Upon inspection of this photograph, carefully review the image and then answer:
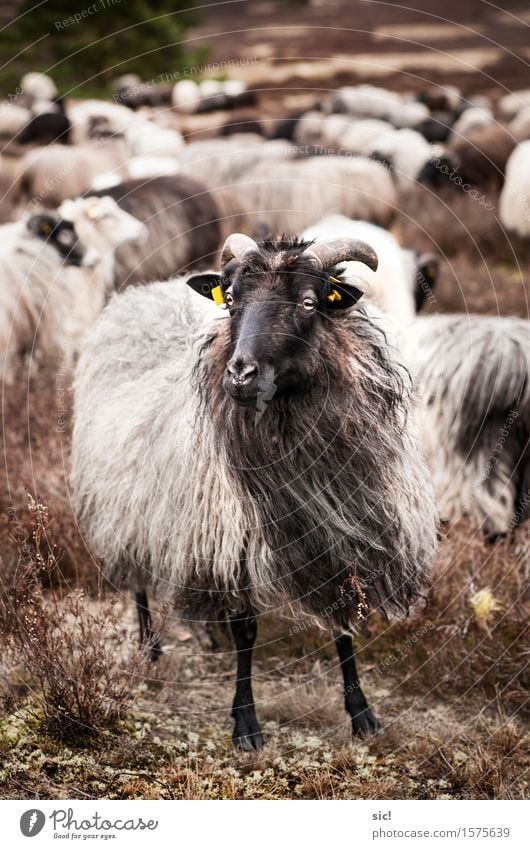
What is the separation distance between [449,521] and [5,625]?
8.55 ft

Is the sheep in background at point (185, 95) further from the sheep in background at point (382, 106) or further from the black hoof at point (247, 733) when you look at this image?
the black hoof at point (247, 733)

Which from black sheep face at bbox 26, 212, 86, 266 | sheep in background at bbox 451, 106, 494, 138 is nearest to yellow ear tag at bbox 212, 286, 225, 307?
black sheep face at bbox 26, 212, 86, 266

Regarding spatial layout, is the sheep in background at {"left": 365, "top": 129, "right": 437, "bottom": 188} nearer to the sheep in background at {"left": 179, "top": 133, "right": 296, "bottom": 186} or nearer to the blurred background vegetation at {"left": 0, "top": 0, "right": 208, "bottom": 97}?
the sheep in background at {"left": 179, "top": 133, "right": 296, "bottom": 186}

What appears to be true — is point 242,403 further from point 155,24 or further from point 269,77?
point 269,77

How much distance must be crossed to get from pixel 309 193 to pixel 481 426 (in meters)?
6.65

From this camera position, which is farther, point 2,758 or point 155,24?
point 155,24

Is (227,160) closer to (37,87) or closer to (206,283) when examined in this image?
(37,87)

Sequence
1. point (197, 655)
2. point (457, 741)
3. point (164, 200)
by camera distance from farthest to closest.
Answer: point (164, 200) < point (197, 655) < point (457, 741)

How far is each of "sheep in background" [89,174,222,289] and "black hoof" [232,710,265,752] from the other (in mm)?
5301

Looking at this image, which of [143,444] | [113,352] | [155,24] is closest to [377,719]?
[143,444]

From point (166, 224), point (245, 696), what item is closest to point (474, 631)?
point (245, 696)

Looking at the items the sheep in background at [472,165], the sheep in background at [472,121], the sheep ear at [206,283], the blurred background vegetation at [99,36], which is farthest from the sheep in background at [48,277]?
the sheep in background at [472,121]

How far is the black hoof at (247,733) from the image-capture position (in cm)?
400
